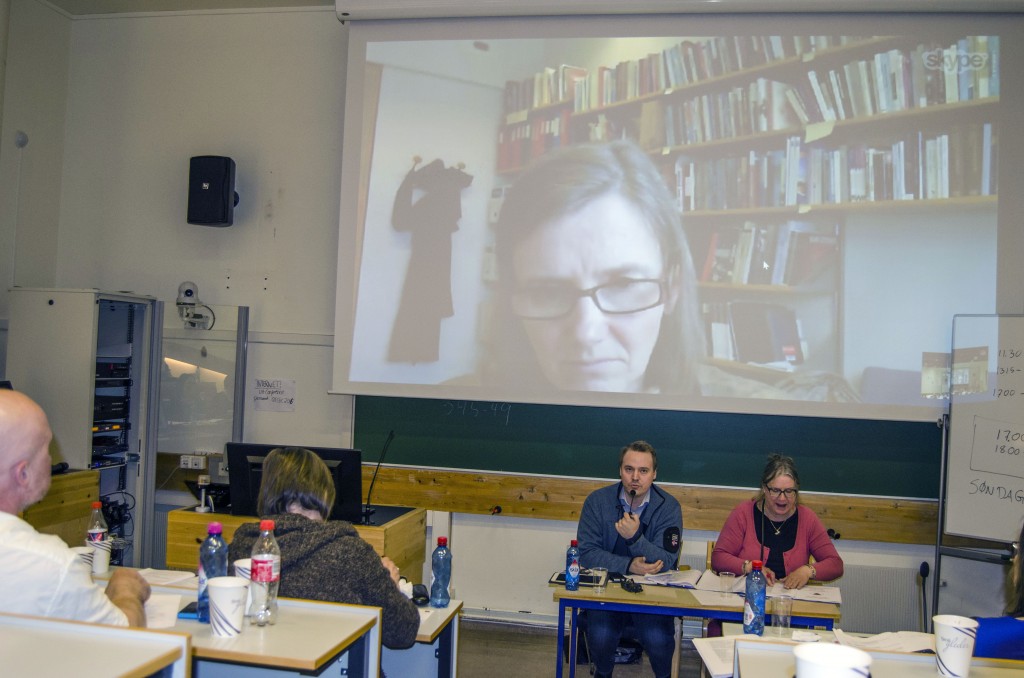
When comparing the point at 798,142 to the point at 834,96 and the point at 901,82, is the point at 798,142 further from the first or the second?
the point at 901,82

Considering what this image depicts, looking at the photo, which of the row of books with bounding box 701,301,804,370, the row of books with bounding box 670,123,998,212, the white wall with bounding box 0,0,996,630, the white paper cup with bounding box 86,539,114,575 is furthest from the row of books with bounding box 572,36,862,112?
the white paper cup with bounding box 86,539,114,575

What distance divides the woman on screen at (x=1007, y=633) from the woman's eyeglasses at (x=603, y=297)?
2.75 m

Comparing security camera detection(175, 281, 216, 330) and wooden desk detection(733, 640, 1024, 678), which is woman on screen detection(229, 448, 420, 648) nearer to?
wooden desk detection(733, 640, 1024, 678)

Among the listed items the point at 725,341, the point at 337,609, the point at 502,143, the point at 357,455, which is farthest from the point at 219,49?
the point at 337,609

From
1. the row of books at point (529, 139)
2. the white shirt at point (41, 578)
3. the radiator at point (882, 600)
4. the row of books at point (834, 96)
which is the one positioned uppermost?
the row of books at point (834, 96)

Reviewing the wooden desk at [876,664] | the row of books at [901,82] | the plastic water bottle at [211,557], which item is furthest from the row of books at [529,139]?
the wooden desk at [876,664]

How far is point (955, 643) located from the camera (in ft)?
6.78

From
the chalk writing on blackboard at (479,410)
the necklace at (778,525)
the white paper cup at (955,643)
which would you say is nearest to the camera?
the white paper cup at (955,643)

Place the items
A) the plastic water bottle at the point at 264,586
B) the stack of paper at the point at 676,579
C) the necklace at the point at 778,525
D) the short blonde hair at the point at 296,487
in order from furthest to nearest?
the necklace at the point at 778,525, the stack of paper at the point at 676,579, the short blonde hair at the point at 296,487, the plastic water bottle at the point at 264,586

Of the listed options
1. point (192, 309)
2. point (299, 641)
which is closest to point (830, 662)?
point (299, 641)

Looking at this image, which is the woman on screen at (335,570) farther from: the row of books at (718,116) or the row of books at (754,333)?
the row of books at (718,116)

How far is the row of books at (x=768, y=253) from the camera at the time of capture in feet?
15.4

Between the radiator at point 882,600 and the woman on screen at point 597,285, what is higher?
the woman on screen at point 597,285

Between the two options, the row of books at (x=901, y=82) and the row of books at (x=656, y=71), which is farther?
the row of books at (x=656, y=71)
